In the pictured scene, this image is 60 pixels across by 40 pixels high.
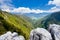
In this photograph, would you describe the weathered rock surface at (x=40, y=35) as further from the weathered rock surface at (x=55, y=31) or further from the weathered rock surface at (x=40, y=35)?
the weathered rock surface at (x=55, y=31)

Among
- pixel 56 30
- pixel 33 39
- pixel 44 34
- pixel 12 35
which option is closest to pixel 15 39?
pixel 12 35

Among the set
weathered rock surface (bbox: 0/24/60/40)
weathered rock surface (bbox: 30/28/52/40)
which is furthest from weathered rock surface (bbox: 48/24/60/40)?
weathered rock surface (bbox: 30/28/52/40)

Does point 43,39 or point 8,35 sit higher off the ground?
point 8,35

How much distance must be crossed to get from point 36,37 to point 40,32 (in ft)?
3.61

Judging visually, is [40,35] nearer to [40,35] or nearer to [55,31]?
[40,35]

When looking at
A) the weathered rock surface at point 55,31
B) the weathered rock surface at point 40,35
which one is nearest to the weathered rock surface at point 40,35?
the weathered rock surface at point 40,35

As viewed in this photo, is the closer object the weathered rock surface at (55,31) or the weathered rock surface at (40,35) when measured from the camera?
the weathered rock surface at (40,35)

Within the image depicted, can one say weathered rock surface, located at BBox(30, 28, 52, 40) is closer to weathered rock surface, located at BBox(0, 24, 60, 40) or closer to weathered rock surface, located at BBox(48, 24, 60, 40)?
weathered rock surface, located at BBox(0, 24, 60, 40)

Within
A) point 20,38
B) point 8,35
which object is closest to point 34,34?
point 20,38

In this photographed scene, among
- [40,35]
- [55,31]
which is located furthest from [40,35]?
[55,31]

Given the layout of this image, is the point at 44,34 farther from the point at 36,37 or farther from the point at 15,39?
the point at 15,39

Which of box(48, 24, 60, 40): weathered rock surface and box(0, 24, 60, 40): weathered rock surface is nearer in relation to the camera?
box(0, 24, 60, 40): weathered rock surface

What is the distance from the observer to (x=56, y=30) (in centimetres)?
2986

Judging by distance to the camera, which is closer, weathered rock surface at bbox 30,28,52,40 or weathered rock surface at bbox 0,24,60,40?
weathered rock surface at bbox 0,24,60,40
